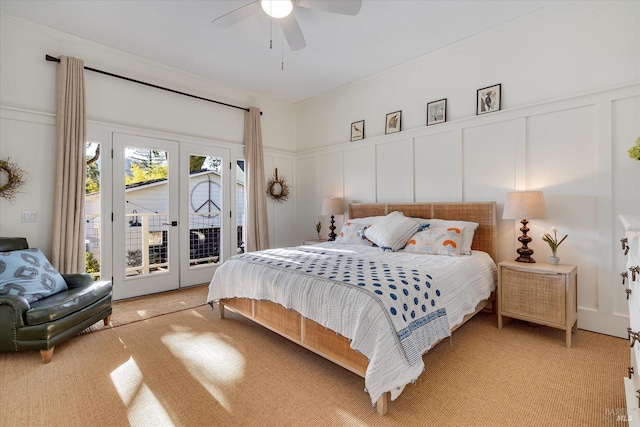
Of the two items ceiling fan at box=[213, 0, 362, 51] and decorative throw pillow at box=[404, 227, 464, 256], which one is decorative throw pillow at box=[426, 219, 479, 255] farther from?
ceiling fan at box=[213, 0, 362, 51]

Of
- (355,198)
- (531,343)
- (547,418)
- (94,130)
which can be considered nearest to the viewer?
(547,418)

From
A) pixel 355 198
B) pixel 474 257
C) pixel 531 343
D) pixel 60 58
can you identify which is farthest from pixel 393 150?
pixel 60 58

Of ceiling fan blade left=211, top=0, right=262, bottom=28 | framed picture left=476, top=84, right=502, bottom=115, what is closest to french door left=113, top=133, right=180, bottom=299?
ceiling fan blade left=211, top=0, right=262, bottom=28

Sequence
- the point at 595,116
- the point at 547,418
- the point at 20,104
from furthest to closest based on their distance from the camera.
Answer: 1. the point at 20,104
2. the point at 595,116
3. the point at 547,418

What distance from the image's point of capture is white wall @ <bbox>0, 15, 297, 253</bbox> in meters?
3.20

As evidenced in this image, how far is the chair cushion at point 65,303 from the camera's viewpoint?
231 centimetres

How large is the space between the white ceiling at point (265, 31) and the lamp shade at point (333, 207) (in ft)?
6.31

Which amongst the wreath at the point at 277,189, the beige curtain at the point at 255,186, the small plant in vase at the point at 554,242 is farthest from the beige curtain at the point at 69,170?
the small plant in vase at the point at 554,242

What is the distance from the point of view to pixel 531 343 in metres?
2.60

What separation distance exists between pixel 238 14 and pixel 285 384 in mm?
3028

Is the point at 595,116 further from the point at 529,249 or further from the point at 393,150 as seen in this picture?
the point at 393,150

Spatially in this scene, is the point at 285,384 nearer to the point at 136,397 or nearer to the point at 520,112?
the point at 136,397

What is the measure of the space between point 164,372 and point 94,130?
10.3 feet

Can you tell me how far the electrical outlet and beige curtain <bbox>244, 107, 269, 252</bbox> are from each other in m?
2.61
